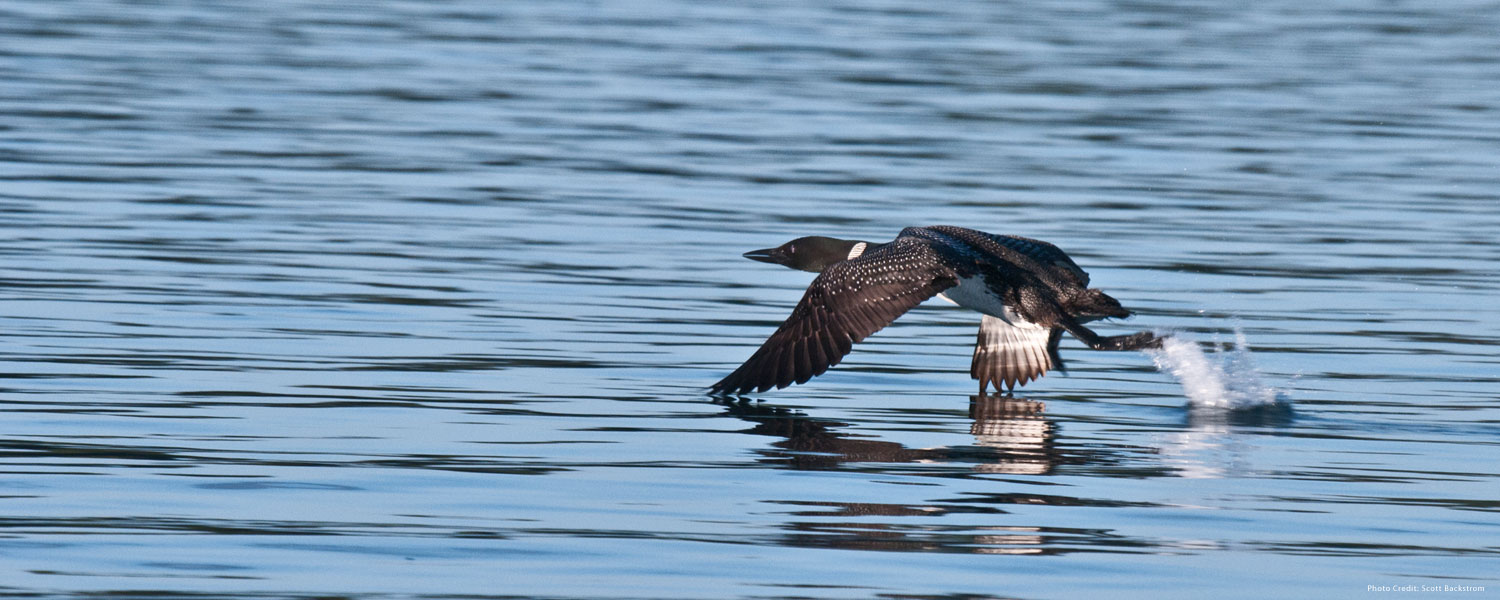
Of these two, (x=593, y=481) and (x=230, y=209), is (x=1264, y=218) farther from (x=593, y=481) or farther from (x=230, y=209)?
(x=593, y=481)

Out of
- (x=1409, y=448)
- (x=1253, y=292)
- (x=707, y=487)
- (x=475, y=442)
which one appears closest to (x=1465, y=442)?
(x=1409, y=448)

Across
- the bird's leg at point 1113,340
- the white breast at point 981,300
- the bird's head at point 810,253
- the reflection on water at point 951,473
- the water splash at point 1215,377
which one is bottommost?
the reflection on water at point 951,473

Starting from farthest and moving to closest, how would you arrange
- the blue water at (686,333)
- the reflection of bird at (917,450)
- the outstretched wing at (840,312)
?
the outstretched wing at (840,312) → the reflection of bird at (917,450) → the blue water at (686,333)

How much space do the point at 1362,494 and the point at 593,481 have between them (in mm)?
2138

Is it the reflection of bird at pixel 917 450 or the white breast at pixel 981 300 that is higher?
the white breast at pixel 981 300

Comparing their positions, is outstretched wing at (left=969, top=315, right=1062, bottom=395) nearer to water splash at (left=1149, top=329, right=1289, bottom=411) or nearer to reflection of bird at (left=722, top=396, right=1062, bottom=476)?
water splash at (left=1149, top=329, right=1289, bottom=411)

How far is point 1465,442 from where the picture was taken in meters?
7.45

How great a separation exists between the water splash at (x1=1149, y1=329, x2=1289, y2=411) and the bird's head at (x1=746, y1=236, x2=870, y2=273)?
152cm

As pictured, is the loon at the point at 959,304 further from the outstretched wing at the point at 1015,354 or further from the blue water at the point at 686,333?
the blue water at the point at 686,333

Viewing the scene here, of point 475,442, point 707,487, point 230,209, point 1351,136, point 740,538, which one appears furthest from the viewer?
point 1351,136

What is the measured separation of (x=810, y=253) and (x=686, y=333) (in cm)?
62

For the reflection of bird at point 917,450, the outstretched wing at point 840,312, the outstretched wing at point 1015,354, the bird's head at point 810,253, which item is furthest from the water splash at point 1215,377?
the bird's head at point 810,253

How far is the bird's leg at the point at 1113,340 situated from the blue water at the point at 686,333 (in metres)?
0.20

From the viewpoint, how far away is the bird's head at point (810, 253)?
976cm
